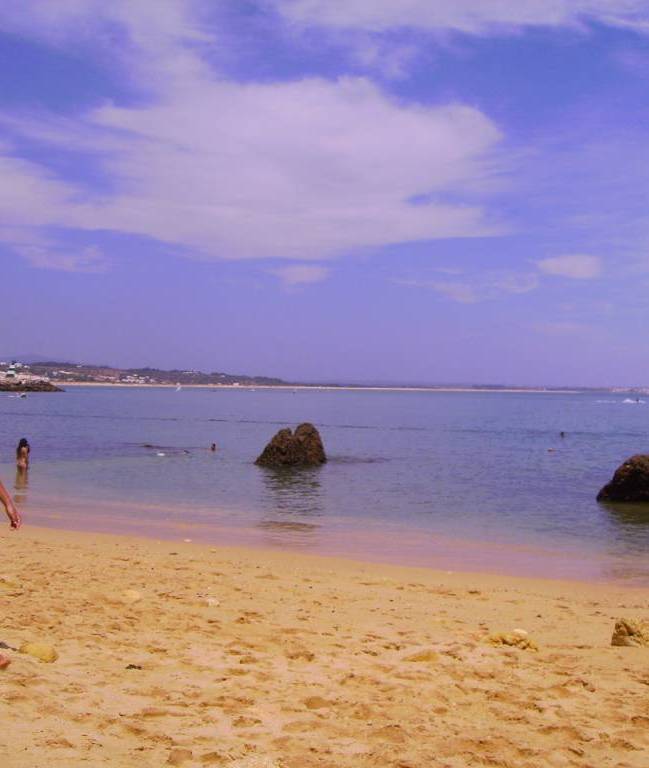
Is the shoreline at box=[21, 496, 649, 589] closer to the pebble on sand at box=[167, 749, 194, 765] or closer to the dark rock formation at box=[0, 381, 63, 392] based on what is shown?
the pebble on sand at box=[167, 749, 194, 765]

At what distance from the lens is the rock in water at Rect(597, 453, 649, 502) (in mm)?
22859

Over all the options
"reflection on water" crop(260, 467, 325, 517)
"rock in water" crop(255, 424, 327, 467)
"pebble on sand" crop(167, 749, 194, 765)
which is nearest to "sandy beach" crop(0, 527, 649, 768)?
"pebble on sand" crop(167, 749, 194, 765)

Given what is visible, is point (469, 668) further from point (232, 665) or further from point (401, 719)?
point (232, 665)

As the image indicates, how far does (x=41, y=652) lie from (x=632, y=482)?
65.2 feet

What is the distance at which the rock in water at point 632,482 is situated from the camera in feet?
75.0

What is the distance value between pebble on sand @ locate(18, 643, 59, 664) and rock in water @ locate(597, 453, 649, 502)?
19597 mm

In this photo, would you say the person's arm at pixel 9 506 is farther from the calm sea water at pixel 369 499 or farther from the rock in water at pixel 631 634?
the calm sea water at pixel 369 499

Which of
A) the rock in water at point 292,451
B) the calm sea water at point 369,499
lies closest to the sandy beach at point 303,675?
the calm sea water at point 369,499

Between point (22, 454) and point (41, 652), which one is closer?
point (41, 652)

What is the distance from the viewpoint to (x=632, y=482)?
2292 centimetres

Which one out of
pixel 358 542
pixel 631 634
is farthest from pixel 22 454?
pixel 631 634

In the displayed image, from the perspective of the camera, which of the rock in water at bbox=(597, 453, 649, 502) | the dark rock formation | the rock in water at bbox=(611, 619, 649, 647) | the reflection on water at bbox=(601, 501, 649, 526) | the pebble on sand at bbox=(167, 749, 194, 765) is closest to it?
the pebble on sand at bbox=(167, 749, 194, 765)

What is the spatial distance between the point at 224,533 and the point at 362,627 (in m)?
8.88

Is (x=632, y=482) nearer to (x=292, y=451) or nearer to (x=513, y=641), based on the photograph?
(x=292, y=451)
